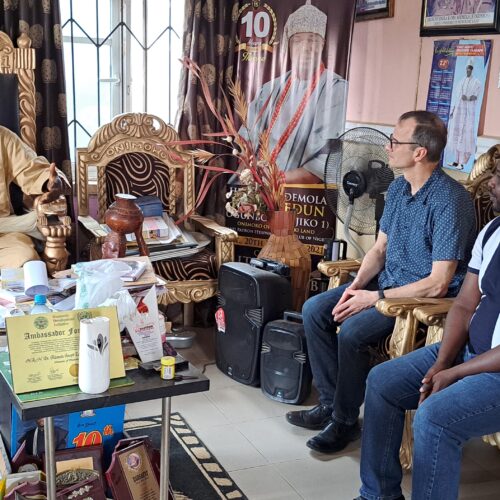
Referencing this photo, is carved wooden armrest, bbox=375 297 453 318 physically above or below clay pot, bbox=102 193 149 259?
below

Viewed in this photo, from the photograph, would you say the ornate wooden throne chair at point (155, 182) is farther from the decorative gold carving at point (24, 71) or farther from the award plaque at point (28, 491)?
the award plaque at point (28, 491)

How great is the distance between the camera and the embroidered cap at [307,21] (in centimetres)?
394

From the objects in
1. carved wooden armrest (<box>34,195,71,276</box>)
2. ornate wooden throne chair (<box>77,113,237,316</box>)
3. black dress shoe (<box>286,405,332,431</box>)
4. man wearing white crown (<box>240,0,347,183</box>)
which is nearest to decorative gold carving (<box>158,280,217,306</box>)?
ornate wooden throne chair (<box>77,113,237,316</box>)

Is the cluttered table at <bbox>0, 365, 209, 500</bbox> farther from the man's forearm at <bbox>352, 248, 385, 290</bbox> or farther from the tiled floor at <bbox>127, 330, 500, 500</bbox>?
the man's forearm at <bbox>352, 248, 385, 290</bbox>

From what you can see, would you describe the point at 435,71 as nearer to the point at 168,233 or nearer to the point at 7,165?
the point at 168,233

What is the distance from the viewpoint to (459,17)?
3.34m

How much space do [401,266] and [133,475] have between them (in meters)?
1.28

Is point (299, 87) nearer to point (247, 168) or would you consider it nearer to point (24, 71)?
point (247, 168)

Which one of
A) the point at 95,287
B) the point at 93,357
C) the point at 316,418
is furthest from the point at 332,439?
the point at 93,357

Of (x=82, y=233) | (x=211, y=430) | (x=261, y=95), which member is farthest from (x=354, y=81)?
(x=211, y=430)

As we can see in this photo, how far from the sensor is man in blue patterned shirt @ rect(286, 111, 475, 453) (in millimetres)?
2676

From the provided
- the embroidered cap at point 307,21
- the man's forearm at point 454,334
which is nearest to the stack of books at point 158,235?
the embroidered cap at point 307,21

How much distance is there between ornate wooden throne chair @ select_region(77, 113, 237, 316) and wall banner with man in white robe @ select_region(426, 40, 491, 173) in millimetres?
1139

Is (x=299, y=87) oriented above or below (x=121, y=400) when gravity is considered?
above
